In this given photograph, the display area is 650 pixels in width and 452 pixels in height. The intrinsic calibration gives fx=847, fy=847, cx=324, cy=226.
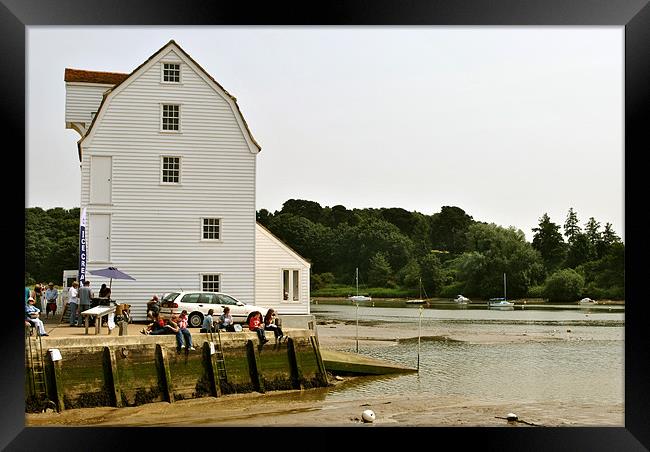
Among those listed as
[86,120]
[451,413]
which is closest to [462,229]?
[86,120]

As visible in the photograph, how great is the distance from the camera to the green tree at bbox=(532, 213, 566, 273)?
2532 inches

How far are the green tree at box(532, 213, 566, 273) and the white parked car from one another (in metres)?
48.5

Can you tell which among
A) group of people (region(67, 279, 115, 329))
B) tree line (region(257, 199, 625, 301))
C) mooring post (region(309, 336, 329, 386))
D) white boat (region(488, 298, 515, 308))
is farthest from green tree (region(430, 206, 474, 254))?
group of people (region(67, 279, 115, 329))

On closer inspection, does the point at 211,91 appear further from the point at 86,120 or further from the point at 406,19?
the point at 406,19

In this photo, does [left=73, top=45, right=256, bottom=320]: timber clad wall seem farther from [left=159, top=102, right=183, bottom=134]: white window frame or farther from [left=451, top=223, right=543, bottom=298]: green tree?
[left=451, top=223, right=543, bottom=298]: green tree

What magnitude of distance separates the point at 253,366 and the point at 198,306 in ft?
10.1

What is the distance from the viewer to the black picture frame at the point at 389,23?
7.18 m

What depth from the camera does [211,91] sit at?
2167cm

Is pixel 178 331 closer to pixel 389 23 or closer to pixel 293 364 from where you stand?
pixel 293 364

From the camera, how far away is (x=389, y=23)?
24.1 feet

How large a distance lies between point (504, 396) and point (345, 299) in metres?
42.3

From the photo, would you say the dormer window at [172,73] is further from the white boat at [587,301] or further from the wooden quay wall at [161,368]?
the white boat at [587,301]

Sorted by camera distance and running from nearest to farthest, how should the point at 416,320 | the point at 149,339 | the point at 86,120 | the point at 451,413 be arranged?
1. the point at 149,339
2. the point at 451,413
3. the point at 86,120
4. the point at 416,320

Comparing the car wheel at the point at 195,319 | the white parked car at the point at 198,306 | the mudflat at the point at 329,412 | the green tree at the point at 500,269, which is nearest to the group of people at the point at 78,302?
the mudflat at the point at 329,412
